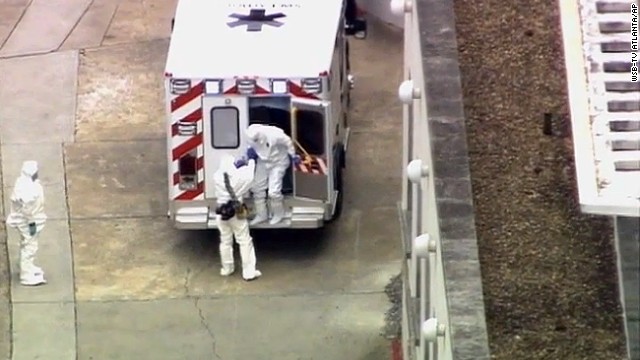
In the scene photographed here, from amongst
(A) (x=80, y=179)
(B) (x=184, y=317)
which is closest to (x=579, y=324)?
(B) (x=184, y=317)

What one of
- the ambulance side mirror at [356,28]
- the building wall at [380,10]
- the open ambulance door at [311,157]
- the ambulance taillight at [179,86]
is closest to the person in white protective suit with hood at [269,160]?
the open ambulance door at [311,157]

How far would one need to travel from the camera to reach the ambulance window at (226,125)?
17.7 metres

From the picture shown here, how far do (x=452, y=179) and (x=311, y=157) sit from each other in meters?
7.62

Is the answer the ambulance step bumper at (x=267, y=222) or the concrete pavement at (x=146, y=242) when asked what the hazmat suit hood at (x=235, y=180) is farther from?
the concrete pavement at (x=146, y=242)

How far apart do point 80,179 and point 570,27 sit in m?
11.7

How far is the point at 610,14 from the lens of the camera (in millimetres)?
9367

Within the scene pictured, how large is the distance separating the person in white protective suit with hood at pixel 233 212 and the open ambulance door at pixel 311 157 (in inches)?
22.6

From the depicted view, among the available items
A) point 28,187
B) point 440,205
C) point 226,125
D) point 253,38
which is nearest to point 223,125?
point 226,125

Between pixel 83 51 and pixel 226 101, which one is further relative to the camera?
pixel 83 51

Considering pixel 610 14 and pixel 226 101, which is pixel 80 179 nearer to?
pixel 226 101

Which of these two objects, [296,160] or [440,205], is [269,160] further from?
[440,205]

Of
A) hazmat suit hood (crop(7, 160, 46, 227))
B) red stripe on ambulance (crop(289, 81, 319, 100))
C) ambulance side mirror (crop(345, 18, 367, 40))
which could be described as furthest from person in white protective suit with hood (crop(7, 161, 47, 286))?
ambulance side mirror (crop(345, 18, 367, 40))

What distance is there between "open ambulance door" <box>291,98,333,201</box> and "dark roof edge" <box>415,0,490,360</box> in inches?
241

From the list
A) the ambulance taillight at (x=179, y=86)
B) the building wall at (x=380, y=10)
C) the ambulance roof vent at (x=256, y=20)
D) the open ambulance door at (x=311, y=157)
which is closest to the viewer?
the ambulance taillight at (x=179, y=86)
